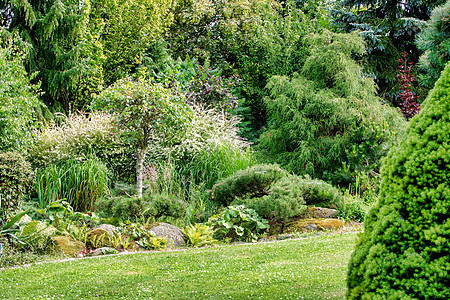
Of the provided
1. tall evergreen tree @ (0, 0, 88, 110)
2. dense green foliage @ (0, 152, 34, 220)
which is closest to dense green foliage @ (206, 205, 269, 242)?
dense green foliage @ (0, 152, 34, 220)

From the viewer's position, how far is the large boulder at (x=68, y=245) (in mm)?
5859

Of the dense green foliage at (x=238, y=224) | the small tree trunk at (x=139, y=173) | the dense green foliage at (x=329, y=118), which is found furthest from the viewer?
the dense green foliage at (x=329, y=118)

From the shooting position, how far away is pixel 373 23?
49.1ft

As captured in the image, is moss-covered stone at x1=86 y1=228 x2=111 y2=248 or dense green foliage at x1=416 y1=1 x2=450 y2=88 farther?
dense green foliage at x1=416 y1=1 x2=450 y2=88

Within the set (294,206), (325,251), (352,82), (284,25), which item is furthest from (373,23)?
(325,251)

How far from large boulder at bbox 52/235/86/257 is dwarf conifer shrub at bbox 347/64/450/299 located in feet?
15.2

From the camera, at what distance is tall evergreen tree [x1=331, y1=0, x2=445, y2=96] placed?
14.4 meters

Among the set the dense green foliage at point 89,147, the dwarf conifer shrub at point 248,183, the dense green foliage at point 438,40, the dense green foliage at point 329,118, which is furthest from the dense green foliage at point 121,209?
the dense green foliage at point 438,40

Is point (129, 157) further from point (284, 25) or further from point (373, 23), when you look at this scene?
point (373, 23)

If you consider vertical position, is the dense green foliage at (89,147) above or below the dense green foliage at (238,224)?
above

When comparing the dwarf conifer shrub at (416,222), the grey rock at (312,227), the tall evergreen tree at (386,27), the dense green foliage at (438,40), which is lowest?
the grey rock at (312,227)

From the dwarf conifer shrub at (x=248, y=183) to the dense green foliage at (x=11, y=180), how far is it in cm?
327

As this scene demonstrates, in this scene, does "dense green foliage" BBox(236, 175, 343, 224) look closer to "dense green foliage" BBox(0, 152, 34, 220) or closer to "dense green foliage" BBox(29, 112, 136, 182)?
"dense green foliage" BBox(0, 152, 34, 220)

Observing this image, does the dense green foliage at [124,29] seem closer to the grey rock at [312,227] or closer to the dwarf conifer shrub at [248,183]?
the dwarf conifer shrub at [248,183]
